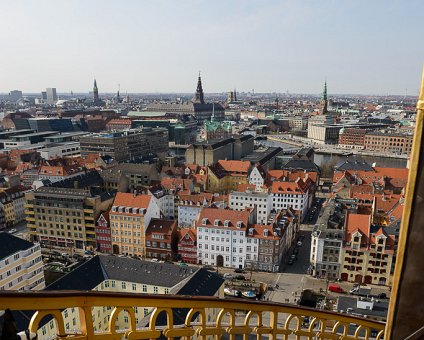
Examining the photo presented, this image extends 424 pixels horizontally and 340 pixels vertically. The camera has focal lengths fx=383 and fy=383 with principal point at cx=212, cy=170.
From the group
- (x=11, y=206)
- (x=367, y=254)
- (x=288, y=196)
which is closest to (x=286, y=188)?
(x=288, y=196)

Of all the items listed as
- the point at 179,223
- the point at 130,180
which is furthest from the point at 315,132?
the point at 179,223

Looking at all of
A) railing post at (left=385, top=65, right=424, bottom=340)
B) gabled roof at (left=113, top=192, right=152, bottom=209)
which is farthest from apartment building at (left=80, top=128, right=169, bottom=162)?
railing post at (left=385, top=65, right=424, bottom=340)

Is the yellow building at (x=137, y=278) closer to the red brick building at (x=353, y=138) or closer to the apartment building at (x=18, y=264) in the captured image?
the apartment building at (x=18, y=264)

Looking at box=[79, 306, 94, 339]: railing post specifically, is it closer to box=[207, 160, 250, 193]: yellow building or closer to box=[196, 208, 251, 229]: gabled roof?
box=[196, 208, 251, 229]: gabled roof

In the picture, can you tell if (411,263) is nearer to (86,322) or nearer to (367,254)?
(86,322)

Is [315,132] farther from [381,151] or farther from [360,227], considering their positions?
[360,227]

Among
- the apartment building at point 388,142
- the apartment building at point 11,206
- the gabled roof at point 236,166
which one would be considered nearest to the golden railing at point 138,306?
the apartment building at point 11,206
